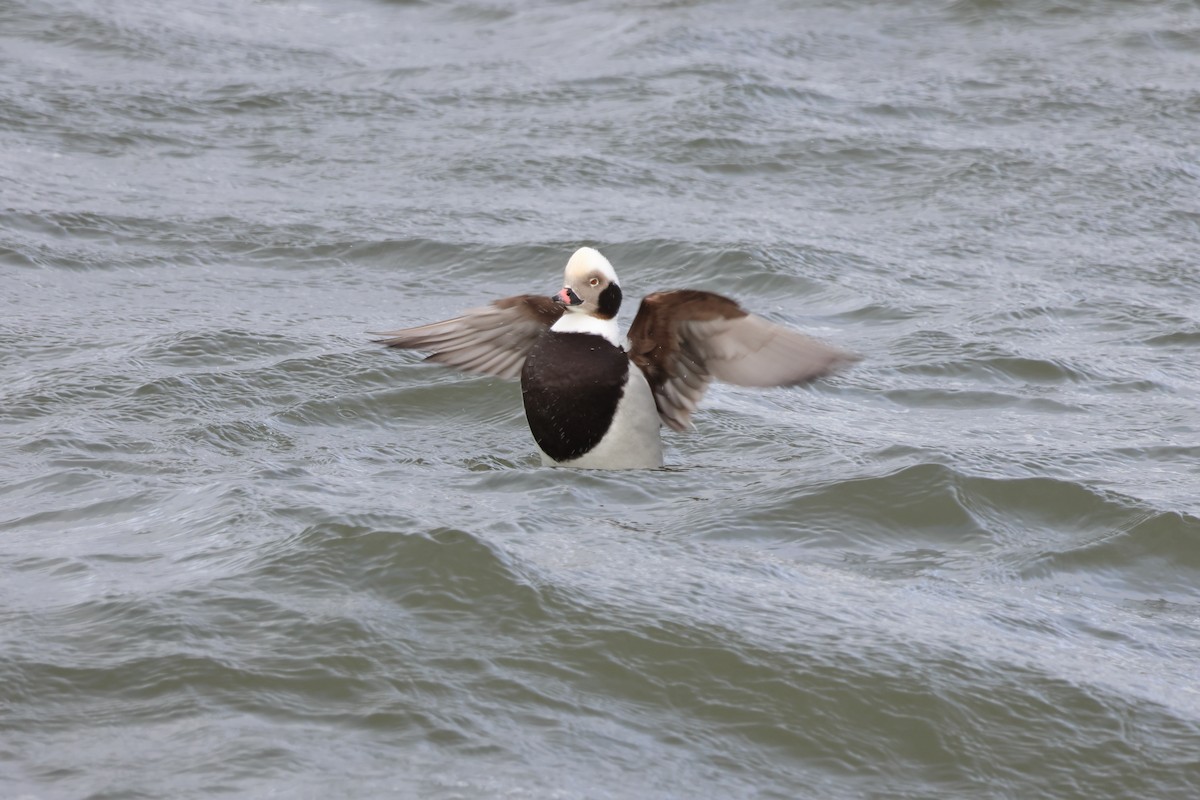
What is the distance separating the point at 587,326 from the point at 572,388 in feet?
0.74

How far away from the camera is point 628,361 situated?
5094 mm

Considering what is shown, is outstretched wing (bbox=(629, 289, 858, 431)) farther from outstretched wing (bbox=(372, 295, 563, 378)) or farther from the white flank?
outstretched wing (bbox=(372, 295, 563, 378))

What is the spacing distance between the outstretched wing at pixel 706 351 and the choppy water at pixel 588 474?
315 millimetres

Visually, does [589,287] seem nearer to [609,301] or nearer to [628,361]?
[609,301]

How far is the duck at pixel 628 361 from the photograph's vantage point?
195 inches

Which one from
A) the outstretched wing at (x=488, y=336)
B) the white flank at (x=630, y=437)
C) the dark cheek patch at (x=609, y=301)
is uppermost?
the dark cheek patch at (x=609, y=301)

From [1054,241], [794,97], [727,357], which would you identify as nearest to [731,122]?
[794,97]

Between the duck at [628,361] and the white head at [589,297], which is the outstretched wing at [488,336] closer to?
the duck at [628,361]

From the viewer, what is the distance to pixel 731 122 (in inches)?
355

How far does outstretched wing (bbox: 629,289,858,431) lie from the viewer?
194 inches

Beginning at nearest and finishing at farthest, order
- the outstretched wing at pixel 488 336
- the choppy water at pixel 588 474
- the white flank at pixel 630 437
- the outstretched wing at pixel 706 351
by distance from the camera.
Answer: the choppy water at pixel 588 474 < the outstretched wing at pixel 706 351 < the white flank at pixel 630 437 < the outstretched wing at pixel 488 336

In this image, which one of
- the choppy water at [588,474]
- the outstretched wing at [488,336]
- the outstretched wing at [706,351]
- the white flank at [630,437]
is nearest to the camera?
the choppy water at [588,474]

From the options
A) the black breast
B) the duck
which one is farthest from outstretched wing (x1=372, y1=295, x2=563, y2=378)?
the black breast

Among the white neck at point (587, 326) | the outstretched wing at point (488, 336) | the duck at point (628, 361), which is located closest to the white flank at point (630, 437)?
the duck at point (628, 361)
